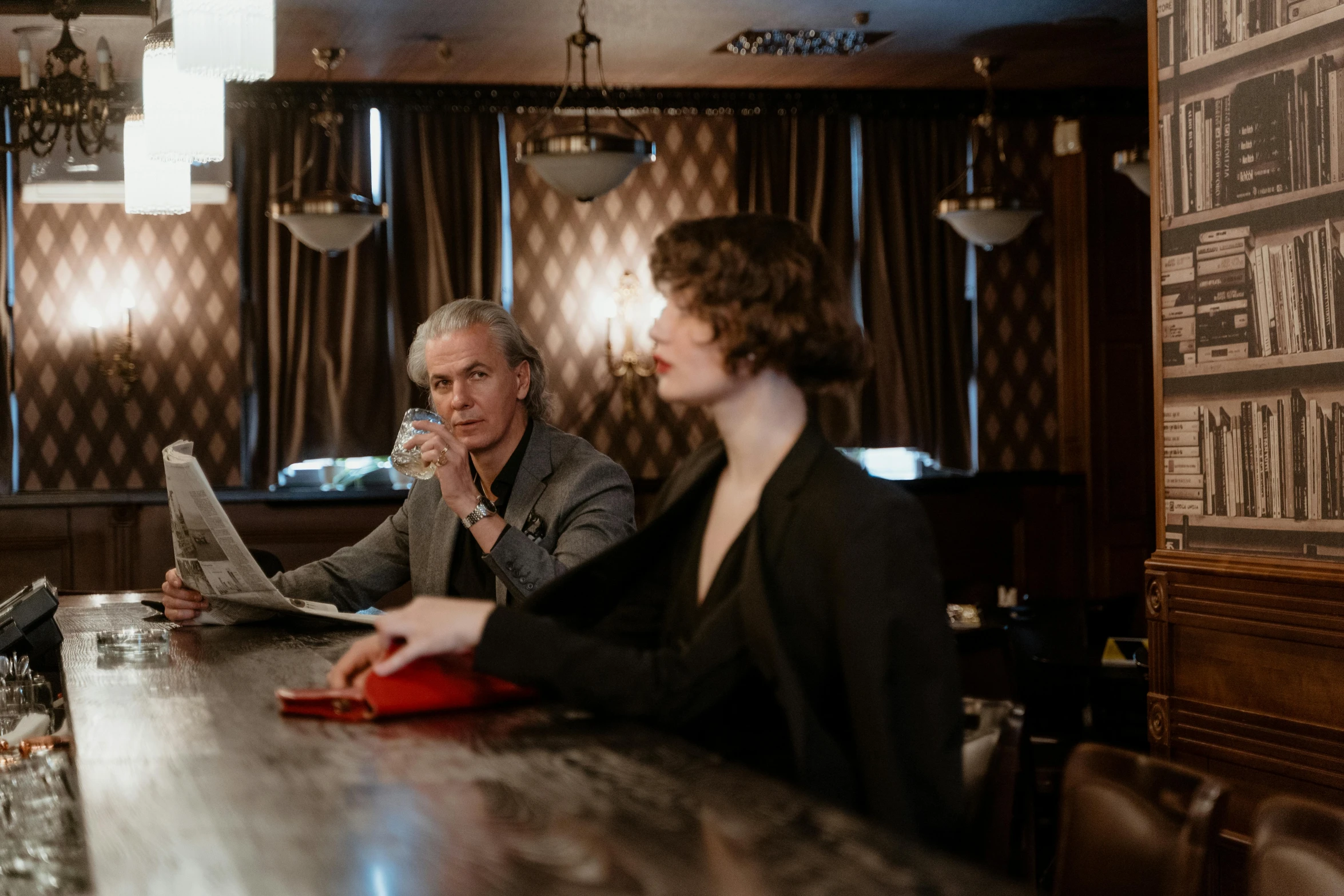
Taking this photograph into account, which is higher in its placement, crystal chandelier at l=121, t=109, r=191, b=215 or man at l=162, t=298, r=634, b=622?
crystal chandelier at l=121, t=109, r=191, b=215

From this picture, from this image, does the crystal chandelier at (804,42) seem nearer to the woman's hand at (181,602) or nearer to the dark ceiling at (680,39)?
the dark ceiling at (680,39)

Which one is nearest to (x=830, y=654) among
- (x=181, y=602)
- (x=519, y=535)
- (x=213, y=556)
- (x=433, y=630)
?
(x=433, y=630)

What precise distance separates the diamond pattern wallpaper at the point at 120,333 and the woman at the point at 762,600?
6.01 metres

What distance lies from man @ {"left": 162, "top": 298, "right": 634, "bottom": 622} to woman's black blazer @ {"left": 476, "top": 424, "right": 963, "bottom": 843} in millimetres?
1118

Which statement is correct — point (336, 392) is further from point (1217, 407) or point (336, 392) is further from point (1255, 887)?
point (1255, 887)

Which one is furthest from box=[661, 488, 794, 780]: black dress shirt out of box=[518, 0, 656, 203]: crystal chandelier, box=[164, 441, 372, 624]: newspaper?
box=[518, 0, 656, 203]: crystal chandelier

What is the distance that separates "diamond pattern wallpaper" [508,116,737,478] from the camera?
7645mm

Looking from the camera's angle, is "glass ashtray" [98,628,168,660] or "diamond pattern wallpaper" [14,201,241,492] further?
"diamond pattern wallpaper" [14,201,241,492]

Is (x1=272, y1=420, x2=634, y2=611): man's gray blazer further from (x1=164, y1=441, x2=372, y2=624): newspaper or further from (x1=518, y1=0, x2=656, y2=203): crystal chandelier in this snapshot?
(x1=518, y1=0, x2=656, y2=203): crystal chandelier

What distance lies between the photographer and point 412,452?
2686 millimetres

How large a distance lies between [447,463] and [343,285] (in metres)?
4.92

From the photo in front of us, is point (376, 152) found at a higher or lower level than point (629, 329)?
higher

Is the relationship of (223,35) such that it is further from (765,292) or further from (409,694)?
(409,694)

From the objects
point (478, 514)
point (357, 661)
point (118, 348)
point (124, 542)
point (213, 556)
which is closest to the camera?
point (357, 661)
